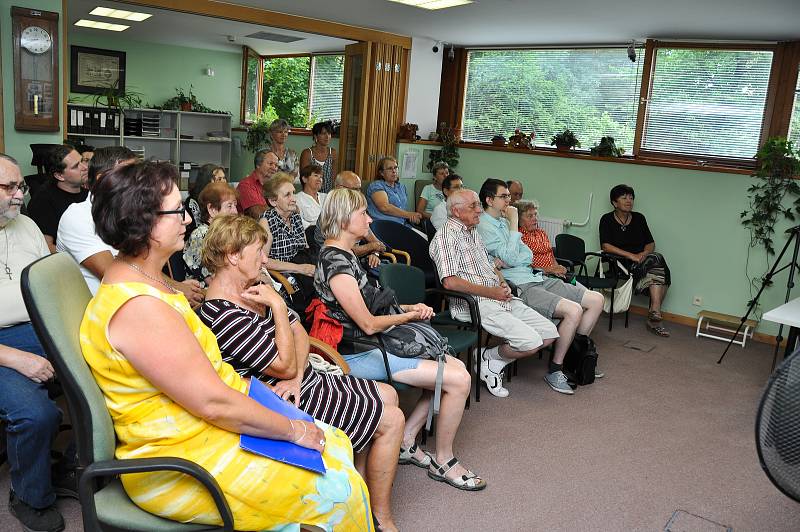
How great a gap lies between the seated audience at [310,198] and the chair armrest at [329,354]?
2.41 metres

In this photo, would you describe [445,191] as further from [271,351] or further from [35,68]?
[271,351]

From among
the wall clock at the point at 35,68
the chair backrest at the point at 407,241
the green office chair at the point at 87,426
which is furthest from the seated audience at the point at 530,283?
the wall clock at the point at 35,68

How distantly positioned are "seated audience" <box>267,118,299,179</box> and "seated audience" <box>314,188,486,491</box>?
3.91 metres

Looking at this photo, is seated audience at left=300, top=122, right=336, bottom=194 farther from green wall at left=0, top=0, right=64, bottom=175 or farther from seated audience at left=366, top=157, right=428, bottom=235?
green wall at left=0, top=0, right=64, bottom=175

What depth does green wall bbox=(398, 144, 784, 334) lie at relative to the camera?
6094 millimetres

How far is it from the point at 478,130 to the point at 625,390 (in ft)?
15.3

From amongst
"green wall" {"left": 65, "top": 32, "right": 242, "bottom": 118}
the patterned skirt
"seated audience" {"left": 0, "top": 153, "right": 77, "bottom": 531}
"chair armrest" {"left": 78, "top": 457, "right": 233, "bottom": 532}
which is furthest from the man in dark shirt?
"green wall" {"left": 65, "top": 32, "right": 242, "bottom": 118}

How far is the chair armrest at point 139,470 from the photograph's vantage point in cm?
156

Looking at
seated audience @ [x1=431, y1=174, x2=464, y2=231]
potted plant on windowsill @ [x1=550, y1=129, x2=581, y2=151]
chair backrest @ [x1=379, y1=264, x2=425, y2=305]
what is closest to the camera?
chair backrest @ [x1=379, y1=264, x2=425, y2=305]

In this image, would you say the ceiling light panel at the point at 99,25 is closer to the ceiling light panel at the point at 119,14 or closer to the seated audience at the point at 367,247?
the ceiling light panel at the point at 119,14

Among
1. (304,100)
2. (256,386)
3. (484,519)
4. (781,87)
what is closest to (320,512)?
(256,386)

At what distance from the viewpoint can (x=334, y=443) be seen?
2.00m

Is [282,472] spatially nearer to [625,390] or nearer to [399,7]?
[625,390]

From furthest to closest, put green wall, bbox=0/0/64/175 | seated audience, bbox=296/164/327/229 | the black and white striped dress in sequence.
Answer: seated audience, bbox=296/164/327/229 < green wall, bbox=0/0/64/175 < the black and white striped dress
